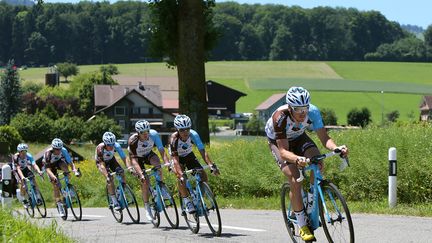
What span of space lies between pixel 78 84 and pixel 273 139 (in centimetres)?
15426

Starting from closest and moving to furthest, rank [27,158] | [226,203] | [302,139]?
[302,139] → [226,203] → [27,158]

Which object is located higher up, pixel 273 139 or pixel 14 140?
pixel 273 139

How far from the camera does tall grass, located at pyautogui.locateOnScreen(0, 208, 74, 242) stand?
8339 millimetres

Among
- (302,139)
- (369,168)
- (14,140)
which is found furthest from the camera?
(14,140)

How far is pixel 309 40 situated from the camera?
188 meters

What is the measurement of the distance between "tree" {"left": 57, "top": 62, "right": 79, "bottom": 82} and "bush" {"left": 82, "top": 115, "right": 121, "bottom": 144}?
70904 millimetres

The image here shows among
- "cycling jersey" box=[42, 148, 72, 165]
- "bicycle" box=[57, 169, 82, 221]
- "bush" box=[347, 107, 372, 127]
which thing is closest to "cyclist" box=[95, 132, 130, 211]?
"bicycle" box=[57, 169, 82, 221]

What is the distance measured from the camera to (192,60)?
24234 millimetres

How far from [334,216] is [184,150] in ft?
15.9

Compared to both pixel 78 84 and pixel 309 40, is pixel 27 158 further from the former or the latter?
pixel 309 40

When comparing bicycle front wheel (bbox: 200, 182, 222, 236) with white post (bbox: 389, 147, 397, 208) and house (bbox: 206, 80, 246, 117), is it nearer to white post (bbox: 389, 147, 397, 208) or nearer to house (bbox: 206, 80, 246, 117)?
white post (bbox: 389, 147, 397, 208)

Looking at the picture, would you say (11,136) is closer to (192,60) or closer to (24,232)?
(192,60)

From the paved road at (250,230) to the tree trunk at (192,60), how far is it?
→ 8596mm

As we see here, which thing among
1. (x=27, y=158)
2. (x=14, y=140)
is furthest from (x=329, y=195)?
(x=14, y=140)
